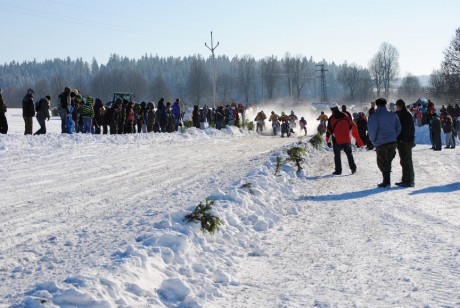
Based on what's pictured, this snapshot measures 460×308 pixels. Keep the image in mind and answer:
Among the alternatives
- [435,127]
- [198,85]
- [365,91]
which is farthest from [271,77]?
[435,127]

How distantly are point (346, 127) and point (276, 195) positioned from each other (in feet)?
15.7

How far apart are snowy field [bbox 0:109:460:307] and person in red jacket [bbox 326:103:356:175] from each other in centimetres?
80

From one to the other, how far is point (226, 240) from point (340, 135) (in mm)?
7835

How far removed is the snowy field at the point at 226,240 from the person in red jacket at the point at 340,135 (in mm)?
798

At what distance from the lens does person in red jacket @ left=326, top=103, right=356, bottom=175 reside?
1350 cm

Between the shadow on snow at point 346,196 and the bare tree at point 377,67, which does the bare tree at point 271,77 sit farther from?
the shadow on snow at point 346,196

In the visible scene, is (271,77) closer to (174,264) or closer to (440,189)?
(440,189)

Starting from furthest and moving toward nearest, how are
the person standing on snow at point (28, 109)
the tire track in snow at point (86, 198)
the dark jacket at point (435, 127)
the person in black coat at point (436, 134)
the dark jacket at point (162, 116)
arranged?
the dark jacket at point (162, 116), the dark jacket at point (435, 127), the person in black coat at point (436, 134), the person standing on snow at point (28, 109), the tire track in snow at point (86, 198)

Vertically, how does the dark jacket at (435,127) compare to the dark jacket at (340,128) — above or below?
below

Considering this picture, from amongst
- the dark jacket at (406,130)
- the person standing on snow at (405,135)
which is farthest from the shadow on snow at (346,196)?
the dark jacket at (406,130)

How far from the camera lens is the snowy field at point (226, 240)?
4.56 metres

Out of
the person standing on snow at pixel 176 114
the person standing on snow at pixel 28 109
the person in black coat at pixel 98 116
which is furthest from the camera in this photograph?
the person standing on snow at pixel 176 114

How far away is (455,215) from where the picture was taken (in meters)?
8.00

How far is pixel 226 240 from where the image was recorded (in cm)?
644
